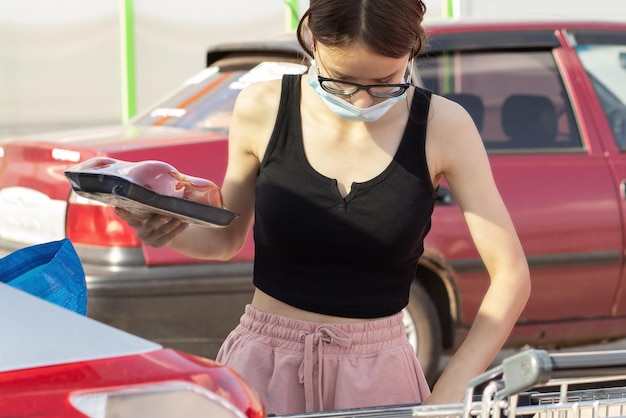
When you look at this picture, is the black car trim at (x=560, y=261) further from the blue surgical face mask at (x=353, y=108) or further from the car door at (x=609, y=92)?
the blue surgical face mask at (x=353, y=108)

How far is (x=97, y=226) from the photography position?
496cm

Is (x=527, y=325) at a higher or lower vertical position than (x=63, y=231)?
lower

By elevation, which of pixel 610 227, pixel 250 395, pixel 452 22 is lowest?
pixel 610 227

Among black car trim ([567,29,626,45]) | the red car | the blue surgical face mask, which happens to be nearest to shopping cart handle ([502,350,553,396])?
the blue surgical face mask

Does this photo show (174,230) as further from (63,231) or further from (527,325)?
(527,325)

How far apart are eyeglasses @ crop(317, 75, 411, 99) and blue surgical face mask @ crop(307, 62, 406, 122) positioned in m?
0.01

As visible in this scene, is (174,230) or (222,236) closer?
(174,230)

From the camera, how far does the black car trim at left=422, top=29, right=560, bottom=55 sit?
18.6ft

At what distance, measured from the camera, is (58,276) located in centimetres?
209

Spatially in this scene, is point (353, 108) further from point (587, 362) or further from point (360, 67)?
point (587, 362)

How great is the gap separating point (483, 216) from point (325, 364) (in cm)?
46

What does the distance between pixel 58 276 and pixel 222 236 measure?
655 millimetres

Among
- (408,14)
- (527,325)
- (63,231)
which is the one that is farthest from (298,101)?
(527,325)

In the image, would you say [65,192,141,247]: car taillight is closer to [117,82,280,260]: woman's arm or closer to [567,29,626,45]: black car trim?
[117,82,280,260]: woman's arm
